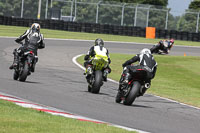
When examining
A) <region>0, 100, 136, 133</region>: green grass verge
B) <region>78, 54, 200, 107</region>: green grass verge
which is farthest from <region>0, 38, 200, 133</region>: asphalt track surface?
<region>78, 54, 200, 107</region>: green grass verge

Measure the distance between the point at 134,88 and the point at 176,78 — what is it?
354 inches

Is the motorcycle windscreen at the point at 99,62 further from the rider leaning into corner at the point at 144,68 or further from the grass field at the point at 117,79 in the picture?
the grass field at the point at 117,79

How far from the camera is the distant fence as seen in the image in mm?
38188

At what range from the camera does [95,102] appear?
420 inches

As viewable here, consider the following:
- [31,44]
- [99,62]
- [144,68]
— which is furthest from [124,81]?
[31,44]

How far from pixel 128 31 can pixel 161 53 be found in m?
10.5

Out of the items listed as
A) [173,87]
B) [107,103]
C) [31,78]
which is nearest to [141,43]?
[173,87]

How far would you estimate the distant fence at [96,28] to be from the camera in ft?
125

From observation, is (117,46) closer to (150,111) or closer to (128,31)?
(128,31)

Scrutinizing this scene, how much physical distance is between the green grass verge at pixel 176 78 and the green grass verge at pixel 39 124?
18.9ft

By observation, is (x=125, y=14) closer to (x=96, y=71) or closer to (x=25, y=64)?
(x=25, y=64)

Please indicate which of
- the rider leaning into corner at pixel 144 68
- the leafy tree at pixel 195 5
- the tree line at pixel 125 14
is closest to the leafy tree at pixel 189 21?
the tree line at pixel 125 14

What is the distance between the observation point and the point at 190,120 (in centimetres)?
962

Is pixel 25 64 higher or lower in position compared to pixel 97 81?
higher
